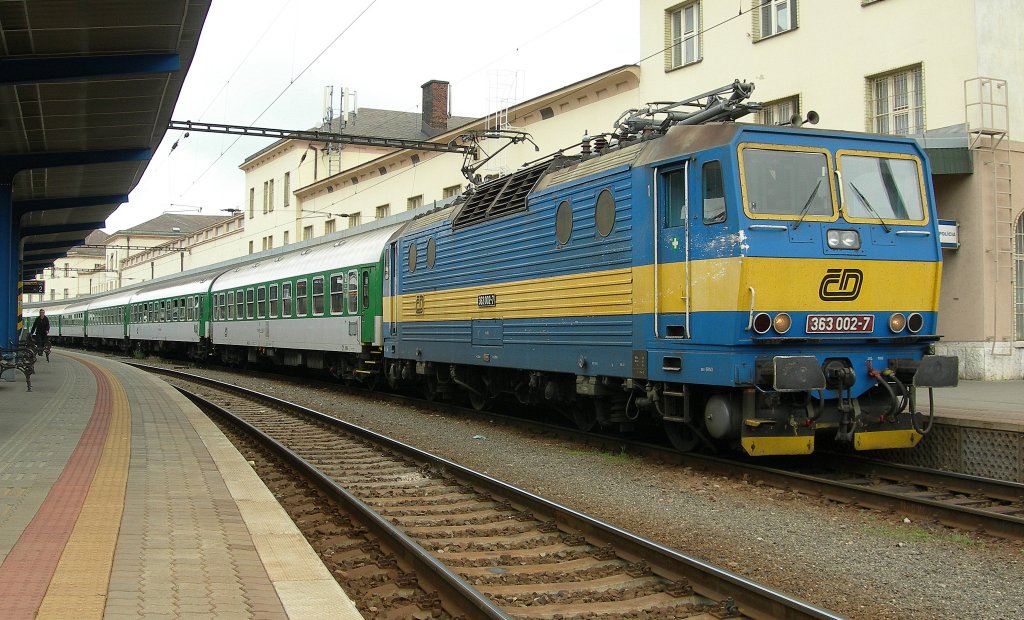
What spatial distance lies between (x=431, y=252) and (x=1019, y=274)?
33.9 feet

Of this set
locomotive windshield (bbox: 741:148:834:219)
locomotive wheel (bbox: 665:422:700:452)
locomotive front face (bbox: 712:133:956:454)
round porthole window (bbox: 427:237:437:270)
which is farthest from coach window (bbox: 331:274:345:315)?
locomotive front face (bbox: 712:133:956:454)

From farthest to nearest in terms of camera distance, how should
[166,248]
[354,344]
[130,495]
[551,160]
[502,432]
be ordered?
[166,248] < [354,344] < [502,432] < [551,160] < [130,495]

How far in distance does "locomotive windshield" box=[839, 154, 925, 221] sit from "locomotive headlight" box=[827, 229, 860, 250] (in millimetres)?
185

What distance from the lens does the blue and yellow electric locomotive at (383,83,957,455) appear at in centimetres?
841

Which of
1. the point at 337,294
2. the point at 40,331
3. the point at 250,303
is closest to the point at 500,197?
the point at 337,294

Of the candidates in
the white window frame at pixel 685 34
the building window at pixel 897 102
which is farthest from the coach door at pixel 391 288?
the building window at pixel 897 102

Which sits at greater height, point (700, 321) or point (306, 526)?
point (700, 321)

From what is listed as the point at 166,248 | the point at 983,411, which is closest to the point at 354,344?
the point at 983,411

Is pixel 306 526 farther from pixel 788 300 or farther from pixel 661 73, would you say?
pixel 661 73

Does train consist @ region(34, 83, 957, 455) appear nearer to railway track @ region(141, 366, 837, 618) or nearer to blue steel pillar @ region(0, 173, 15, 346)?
railway track @ region(141, 366, 837, 618)

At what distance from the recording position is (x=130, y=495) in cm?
747

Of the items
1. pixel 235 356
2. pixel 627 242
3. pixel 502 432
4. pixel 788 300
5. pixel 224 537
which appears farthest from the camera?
pixel 235 356

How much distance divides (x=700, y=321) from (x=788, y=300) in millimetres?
815

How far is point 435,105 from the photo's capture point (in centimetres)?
4019
